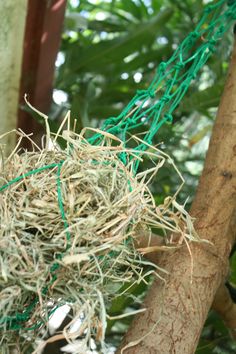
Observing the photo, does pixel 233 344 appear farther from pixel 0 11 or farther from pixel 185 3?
pixel 185 3

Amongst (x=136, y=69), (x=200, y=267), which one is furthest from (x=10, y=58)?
(x=136, y=69)

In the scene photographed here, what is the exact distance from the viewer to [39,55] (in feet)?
4.09

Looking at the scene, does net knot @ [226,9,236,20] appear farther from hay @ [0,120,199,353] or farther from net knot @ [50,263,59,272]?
net knot @ [50,263,59,272]

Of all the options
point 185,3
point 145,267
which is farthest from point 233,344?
point 185,3

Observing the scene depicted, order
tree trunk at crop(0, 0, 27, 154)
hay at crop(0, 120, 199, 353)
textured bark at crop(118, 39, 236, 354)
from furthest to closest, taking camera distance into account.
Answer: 1. tree trunk at crop(0, 0, 27, 154)
2. textured bark at crop(118, 39, 236, 354)
3. hay at crop(0, 120, 199, 353)

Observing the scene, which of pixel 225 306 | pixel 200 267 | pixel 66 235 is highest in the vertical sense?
pixel 66 235

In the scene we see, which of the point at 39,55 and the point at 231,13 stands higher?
the point at 231,13

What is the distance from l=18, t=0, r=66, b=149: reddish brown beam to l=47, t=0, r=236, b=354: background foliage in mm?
48

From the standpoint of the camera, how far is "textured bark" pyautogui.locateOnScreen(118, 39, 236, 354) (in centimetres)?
71

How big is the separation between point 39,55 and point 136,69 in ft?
1.23

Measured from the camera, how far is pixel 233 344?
1.08 metres

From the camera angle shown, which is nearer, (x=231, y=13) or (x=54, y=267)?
(x=54, y=267)

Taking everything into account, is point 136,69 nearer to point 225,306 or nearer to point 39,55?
point 39,55

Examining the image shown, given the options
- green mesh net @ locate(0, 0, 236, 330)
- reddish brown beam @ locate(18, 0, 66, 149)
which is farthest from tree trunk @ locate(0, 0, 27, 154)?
reddish brown beam @ locate(18, 0, 66, 149)
